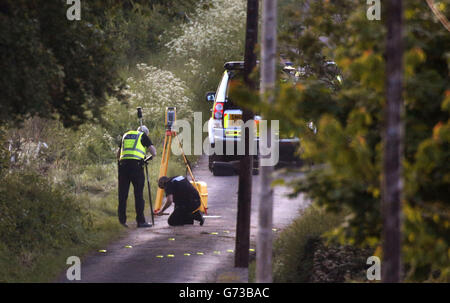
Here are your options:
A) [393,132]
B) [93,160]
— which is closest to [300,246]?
[393,132]

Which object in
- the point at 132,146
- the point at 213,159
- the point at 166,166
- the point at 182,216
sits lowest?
the point at 182,216

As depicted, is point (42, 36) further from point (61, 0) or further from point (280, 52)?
point (280, 52)

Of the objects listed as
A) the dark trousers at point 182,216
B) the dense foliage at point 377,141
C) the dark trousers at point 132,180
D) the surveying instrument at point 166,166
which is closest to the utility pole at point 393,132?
the dense foliage at point 377,141

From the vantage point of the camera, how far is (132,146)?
1686cm

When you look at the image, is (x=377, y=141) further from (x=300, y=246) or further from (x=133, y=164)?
(x=133, y=164)

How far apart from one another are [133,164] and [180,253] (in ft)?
9.52

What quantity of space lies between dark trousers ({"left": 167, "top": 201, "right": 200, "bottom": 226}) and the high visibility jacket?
1.31m

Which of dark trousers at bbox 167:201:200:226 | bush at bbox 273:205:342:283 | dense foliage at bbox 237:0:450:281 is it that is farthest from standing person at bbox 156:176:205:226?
dense foliage at bbox 237:0:450:281

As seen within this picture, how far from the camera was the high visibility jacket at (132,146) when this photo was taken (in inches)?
663

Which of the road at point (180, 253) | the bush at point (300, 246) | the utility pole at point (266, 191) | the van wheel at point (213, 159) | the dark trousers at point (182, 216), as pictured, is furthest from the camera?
the van wheel at point (213, 159)

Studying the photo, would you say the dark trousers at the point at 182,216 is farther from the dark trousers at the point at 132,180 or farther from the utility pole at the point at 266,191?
the utility pole at the point at 266,191

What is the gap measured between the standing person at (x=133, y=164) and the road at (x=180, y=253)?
0.53 m
